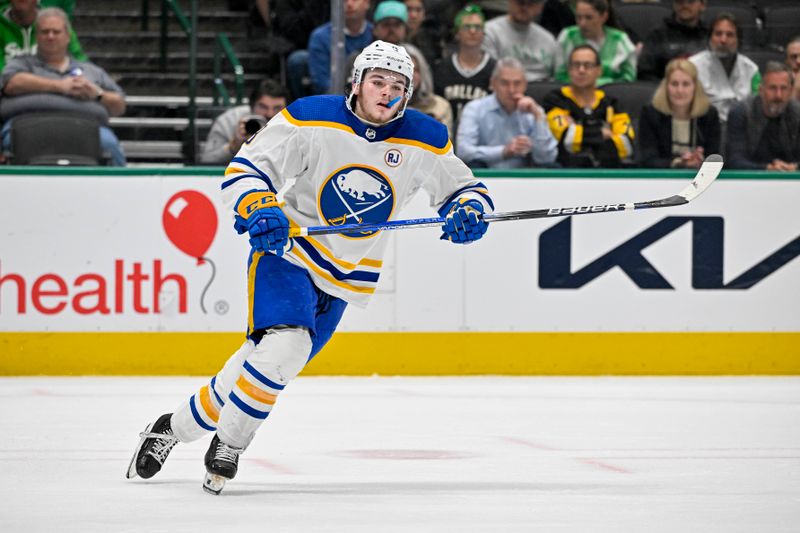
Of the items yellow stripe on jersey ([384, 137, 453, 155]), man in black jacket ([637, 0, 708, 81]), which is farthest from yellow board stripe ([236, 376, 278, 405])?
man in black jacket ([637, 0, 708, 81])

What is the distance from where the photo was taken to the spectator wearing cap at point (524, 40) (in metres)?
8.76

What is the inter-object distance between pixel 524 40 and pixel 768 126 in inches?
61.7

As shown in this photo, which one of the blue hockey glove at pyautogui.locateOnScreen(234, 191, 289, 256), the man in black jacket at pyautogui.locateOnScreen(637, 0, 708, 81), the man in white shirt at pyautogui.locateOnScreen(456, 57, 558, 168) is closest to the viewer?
the blue hockey glove at pyautogui.locateOnScreen(234, 191, 289, 256)

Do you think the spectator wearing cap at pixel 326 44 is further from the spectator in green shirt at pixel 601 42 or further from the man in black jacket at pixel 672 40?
the man in black jacket at pixel 672 40

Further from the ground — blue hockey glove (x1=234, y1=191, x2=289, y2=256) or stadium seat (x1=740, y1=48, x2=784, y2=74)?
stadium seat (x1=740, y1=48, x2=784, y2=74)

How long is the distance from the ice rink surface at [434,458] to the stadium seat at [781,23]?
2.88m

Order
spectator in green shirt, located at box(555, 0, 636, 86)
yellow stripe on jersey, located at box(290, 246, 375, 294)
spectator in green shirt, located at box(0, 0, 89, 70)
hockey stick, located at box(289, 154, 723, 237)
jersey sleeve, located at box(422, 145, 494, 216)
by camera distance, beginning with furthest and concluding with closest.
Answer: spectator in green shirt, located at box(555, 0, 636, 86), spectator in green shirt, located at box(0, 0, 89, 70), jersey sleeve, located at box(422, 145, 494, 216), yellow stripe on jersey, located at box(290, 246, 375, 294), hockey stick, located at box(289, 154, 723, 237)

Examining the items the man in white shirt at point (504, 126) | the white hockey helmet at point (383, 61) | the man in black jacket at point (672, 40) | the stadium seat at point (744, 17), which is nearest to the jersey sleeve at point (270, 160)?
the white hockey helmet at point (383, 61)

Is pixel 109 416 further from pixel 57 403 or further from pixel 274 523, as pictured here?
pixel 274 523

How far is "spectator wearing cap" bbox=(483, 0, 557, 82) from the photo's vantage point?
28.7 ft

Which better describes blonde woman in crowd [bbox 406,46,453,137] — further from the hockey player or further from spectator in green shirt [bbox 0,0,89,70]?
the hockey player

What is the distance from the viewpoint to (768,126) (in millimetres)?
8016

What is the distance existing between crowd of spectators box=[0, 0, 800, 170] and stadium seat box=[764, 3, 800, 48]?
760mm

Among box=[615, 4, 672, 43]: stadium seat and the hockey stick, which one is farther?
box=[615, 4, 672, 43]: stadium seat
